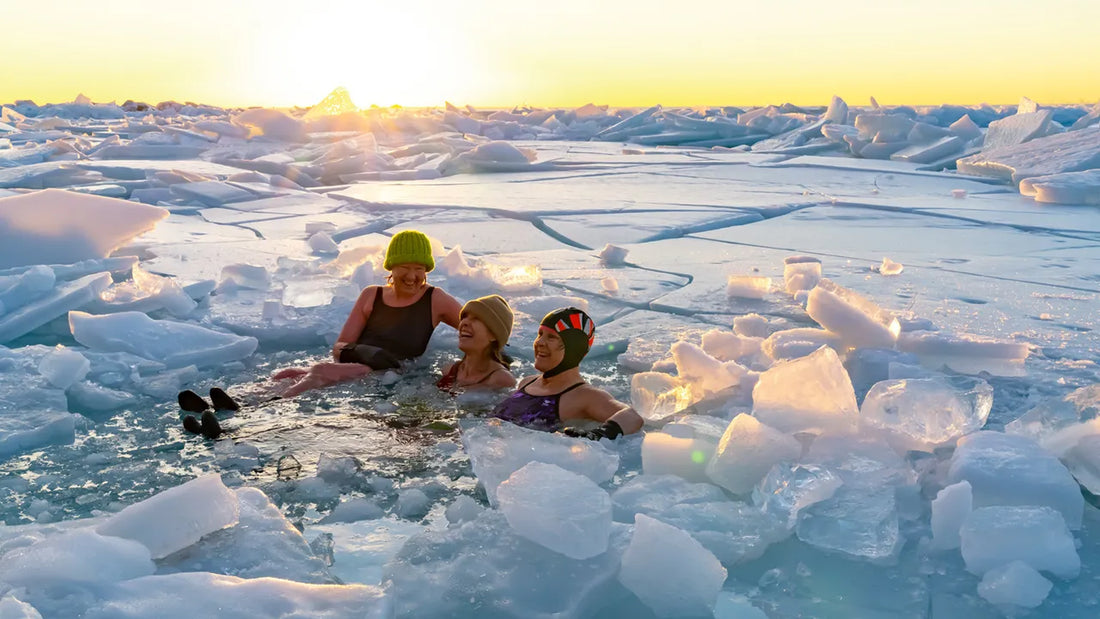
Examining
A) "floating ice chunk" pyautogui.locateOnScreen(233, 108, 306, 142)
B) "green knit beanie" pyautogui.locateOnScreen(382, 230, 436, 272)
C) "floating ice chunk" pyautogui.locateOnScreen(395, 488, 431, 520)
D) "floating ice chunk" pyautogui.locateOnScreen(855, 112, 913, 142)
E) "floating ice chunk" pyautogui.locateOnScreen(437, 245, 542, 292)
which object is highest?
"floating ice chunk" pyautogui.locateOnScreen(233, 108, 306, 142)

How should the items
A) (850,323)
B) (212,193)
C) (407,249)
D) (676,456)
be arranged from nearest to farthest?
(676,456) → (850,323) → (407,249) → (212,193)

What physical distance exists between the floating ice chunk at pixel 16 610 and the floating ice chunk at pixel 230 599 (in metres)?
0.08

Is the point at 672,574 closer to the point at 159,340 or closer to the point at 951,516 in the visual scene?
the point at 951,516

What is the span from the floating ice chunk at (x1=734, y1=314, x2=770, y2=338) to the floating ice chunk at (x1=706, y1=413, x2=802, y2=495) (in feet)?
4.63

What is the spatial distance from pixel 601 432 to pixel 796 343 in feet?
3.12

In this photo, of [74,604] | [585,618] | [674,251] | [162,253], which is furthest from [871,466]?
[162,253]

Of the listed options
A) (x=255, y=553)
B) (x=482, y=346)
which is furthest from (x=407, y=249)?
(x=255, y=553)

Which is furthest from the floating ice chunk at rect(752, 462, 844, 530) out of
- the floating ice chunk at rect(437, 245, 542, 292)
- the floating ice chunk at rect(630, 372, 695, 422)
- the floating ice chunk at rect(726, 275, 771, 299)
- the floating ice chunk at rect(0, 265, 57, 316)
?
the floating ice chunk at rect(0, 265, 57, 316)

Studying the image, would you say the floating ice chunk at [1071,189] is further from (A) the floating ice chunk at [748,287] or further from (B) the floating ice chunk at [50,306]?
(B) the floating ice chunk at [50,306]

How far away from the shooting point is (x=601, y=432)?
8.57 feet

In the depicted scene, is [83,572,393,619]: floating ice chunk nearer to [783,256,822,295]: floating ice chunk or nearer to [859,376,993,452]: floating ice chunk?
[859,376,993,452]: floating ice chunk

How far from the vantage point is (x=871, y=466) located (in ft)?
7.12

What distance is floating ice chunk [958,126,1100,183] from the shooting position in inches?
404

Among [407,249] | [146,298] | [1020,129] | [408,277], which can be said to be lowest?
[146,298]
